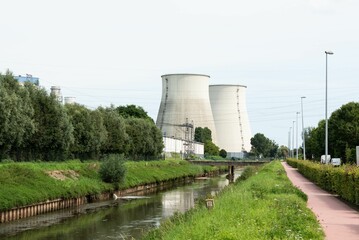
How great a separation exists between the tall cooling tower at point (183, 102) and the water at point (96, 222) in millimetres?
47199

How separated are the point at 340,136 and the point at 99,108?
78.5 ft

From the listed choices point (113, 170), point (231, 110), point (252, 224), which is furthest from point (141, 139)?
point (252, 224)

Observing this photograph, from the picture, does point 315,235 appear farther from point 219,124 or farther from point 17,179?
point 219,124

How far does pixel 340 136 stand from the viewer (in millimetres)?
54844

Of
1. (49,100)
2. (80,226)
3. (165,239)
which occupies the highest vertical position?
(49,100)

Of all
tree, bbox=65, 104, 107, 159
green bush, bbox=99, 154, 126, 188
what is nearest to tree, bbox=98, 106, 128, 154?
tree, bbox=65, 104, 107, 159

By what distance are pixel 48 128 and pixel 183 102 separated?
46.1 metres

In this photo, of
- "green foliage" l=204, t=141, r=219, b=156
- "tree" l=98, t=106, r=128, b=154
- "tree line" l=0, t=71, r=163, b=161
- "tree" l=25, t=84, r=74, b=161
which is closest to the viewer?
"tree line" l=0, t=71, r=163, b=161

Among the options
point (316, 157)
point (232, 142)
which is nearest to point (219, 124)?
point (232, 142)

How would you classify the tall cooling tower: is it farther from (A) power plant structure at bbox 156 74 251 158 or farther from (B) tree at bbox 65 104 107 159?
(B) tree at bbox 65 104 107 159

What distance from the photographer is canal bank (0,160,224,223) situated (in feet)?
81.0

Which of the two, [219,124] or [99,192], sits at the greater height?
[219,124]

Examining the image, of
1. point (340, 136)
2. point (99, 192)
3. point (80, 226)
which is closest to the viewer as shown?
point (80, 226)

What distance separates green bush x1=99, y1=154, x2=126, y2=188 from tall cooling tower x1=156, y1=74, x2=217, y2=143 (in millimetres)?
41323
